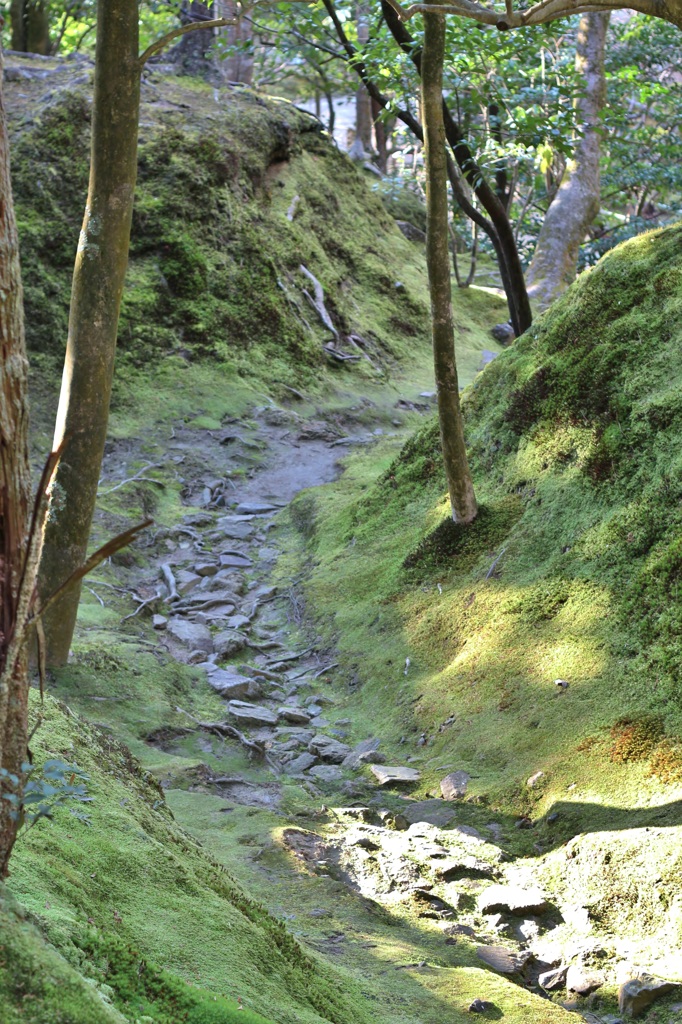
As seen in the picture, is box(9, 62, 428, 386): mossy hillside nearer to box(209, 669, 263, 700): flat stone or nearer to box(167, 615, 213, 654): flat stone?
box(167, 615, 213, 654): flat stone

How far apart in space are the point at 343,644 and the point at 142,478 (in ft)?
13.1

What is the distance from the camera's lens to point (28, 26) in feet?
58.3

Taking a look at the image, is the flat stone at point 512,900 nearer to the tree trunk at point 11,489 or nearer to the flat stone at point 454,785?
the flat stone at point 454,785

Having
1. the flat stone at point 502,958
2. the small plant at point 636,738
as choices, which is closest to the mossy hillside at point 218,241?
the small plant at point 636,738

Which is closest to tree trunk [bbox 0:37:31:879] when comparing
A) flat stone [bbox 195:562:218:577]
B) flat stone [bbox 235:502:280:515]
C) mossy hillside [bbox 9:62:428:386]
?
flat stone [bbox 195:562:218:577]

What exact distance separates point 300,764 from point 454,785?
1.13 metres

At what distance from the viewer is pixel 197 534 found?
9.88 metres

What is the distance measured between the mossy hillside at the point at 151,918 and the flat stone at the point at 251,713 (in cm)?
285

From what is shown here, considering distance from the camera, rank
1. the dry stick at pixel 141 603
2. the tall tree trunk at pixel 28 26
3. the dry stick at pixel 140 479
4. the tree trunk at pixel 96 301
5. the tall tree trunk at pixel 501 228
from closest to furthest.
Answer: the tree trunk at pixel 96 301 < the dry stick at pixel 141 603 < the dry stick at pixel 140 479 < the tall tree trunk at pixel 501 228 < the tall tree trunk at pixel 28 26

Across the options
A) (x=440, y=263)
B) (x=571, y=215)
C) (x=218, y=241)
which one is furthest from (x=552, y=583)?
(x=571, y=215)

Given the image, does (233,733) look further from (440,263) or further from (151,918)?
(151,918)

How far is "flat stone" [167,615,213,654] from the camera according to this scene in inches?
310

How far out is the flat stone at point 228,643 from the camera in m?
7.78

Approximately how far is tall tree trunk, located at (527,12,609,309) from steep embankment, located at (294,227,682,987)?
22.6ft
